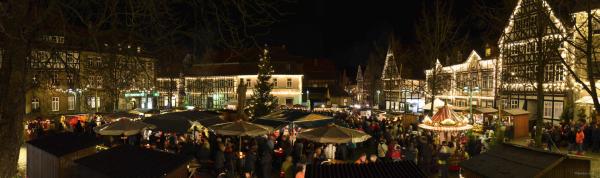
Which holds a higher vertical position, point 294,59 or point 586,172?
point 294,59

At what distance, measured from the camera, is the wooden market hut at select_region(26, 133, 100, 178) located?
858cm

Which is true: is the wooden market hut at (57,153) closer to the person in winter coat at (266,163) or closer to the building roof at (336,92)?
the person in winter coat at (266,163)

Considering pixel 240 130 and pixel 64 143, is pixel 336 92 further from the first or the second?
pixel 64 143

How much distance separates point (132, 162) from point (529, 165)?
20.5ft

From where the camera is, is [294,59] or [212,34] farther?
[294,59]

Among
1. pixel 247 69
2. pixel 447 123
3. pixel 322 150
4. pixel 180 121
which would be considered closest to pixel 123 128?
pixel 180 121

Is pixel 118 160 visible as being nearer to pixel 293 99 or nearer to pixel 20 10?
pixel 20 10

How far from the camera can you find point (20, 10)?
525 cm

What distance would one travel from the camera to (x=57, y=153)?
866 cm

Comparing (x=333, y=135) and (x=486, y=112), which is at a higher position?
(x=486, y=112)

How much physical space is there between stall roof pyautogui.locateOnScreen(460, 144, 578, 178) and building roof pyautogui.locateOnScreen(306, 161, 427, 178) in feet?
7.96

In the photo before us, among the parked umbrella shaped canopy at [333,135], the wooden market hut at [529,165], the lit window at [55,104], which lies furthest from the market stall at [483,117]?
the lit window at [55,104]

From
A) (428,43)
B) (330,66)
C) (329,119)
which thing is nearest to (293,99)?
(330,66)

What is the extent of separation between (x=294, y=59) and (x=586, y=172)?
171 ft
